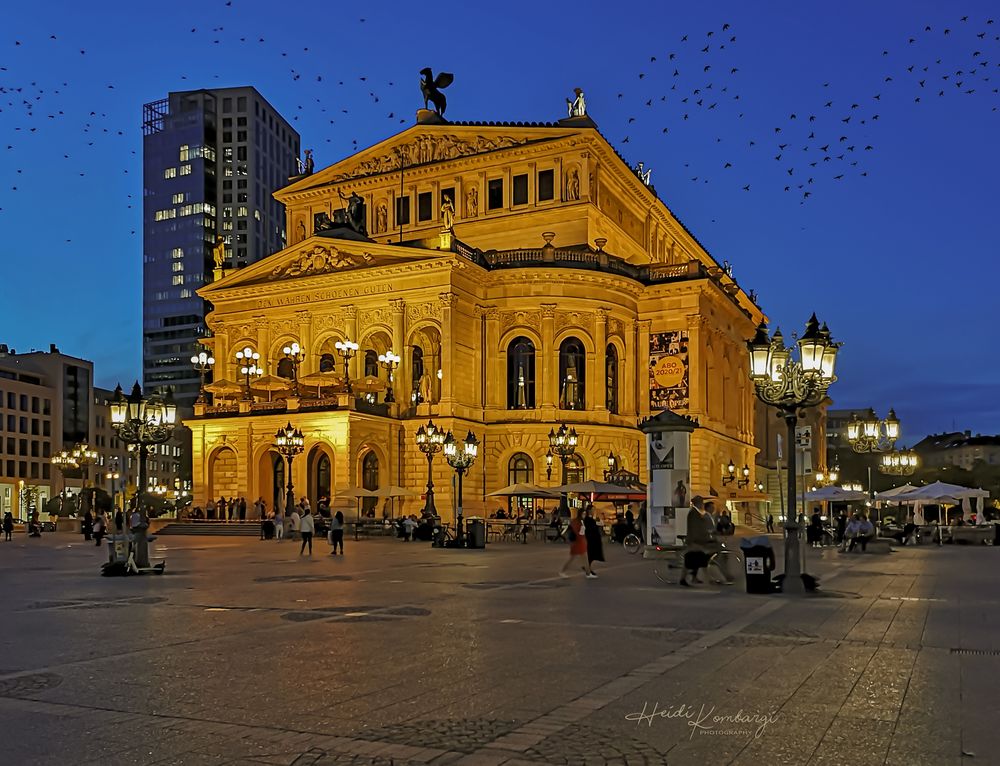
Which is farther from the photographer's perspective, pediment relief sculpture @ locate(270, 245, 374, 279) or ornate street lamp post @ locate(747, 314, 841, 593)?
pediment relief sculpture @ locate(270, 245, 374, 279)

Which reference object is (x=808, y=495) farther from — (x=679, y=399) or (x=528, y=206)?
(x=528, y=206)

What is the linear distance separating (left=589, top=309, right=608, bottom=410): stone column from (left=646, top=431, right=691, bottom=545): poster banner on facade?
33.2 m

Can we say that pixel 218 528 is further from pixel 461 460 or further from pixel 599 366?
pixel 599 366

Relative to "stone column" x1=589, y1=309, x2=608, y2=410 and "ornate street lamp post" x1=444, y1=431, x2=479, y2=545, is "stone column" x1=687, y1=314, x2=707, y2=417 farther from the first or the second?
"ornate street lamp post" x1=444, y1=431, x2=479, y2=545

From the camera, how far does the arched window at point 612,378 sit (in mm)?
64625

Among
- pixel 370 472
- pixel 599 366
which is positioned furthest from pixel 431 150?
pixel 370 472

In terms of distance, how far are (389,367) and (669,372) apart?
690 inches

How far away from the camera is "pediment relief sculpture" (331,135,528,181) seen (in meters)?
68.5

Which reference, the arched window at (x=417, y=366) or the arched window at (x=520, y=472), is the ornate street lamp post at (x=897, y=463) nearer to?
the arched window at (x=520, y=472)

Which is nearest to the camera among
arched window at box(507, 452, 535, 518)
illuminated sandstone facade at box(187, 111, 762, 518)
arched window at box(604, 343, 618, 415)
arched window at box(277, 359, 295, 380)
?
illuminated sandstone facade at box(187, 111, 762, 518)

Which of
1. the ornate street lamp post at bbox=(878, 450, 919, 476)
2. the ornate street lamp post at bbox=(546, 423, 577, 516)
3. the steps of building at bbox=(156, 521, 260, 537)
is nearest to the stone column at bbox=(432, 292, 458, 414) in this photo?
the ornate street lamp post at bbox=(546, 423, 577, 516)

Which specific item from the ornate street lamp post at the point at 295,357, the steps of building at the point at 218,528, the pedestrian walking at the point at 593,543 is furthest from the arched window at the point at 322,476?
the pedestrian walking at the point at 593,543

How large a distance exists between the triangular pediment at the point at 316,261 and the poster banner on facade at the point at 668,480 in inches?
1268

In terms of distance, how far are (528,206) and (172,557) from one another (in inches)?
1636
